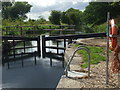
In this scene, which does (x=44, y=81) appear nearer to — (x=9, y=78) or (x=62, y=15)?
(x=9, y=78)

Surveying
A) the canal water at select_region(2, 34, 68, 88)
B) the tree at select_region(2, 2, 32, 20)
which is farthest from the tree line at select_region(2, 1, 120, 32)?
the canal water at select_region(2, 34, 68, 88)

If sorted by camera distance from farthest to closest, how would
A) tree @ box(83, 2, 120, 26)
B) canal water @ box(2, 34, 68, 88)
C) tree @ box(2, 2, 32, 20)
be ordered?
1. tree @ box(2, 2, 32, 20)
2. tree @ box(83, 2, 120, 26)
3. canal water @ box(2, 34, 68, 88)

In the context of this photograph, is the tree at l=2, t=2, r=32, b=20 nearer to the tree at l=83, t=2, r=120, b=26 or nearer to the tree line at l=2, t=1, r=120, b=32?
the tree line at l=2, t=1, r=120, b=32

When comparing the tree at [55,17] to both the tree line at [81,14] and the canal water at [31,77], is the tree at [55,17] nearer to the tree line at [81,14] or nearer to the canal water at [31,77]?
the tree line at [81,14]

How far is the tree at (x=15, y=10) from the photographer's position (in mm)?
38281

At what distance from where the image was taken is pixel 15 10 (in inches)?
1544

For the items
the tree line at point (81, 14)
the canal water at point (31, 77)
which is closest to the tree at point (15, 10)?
the tree line at point (81, 14)

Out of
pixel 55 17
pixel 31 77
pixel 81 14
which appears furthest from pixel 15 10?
pixel 31 77

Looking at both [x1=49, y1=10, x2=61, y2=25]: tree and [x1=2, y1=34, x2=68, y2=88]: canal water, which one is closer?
[x1=2, y1=34, x2=68, y2=88]: canal water

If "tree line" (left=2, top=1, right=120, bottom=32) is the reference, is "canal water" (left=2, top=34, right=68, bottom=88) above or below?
below

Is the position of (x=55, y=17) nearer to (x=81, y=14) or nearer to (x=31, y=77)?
(x=81, y=14)

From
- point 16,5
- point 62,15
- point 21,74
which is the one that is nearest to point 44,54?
point 21,74

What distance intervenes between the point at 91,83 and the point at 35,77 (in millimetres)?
4011

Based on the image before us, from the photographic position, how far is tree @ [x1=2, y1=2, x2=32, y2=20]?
38.3 m
